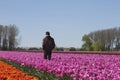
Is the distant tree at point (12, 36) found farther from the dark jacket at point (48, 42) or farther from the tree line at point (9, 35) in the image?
the dark jacket at point (48, 42)

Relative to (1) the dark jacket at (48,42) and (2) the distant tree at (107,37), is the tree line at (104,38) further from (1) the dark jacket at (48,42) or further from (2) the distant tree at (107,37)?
(1) the dark jacket at (48,42)

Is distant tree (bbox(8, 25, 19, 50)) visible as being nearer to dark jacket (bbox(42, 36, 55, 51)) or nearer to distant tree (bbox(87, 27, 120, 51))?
distant tree (bbox(87, 27, 120, 51))

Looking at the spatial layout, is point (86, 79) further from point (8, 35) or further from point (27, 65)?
point (8, 35)

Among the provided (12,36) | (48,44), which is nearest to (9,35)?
(12,36)

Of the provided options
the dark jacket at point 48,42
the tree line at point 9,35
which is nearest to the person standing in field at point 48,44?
the dark jacket at point 48,42

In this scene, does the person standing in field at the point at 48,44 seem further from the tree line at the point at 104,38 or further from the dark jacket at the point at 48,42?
the tree line at the point at 104,38

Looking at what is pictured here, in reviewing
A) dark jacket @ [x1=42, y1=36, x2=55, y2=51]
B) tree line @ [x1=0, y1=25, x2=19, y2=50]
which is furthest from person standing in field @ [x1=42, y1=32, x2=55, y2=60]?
tree line @ [x1=0, y1=25, x2=19, y2=50]

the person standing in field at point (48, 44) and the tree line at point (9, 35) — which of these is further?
the tree line at point (9, 35)

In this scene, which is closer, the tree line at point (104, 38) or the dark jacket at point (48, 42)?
the dark jacket at point (48, 42)

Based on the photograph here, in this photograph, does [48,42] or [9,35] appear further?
[9,35]

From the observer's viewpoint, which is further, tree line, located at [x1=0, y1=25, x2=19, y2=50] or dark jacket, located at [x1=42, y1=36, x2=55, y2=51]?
tree line, located at [x1=0, y1=25, x2=19, y2=50]

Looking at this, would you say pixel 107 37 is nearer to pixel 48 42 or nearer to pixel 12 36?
pixel 12 36

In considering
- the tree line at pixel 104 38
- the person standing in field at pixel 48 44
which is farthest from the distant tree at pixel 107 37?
the person standing in field at pixel 48 44

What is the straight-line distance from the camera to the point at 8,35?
113 meters
